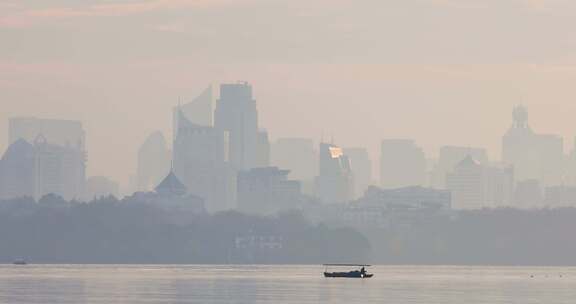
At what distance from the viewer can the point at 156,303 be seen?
651 ft

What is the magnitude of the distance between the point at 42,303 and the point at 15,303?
11.7 feet

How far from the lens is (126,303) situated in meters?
199

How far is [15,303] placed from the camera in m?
197

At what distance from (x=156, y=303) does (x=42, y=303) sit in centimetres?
1131

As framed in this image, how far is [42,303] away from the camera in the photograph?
7869 inches

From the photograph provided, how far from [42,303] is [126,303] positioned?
8.34 metres

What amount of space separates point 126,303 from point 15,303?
10698 millimetres
